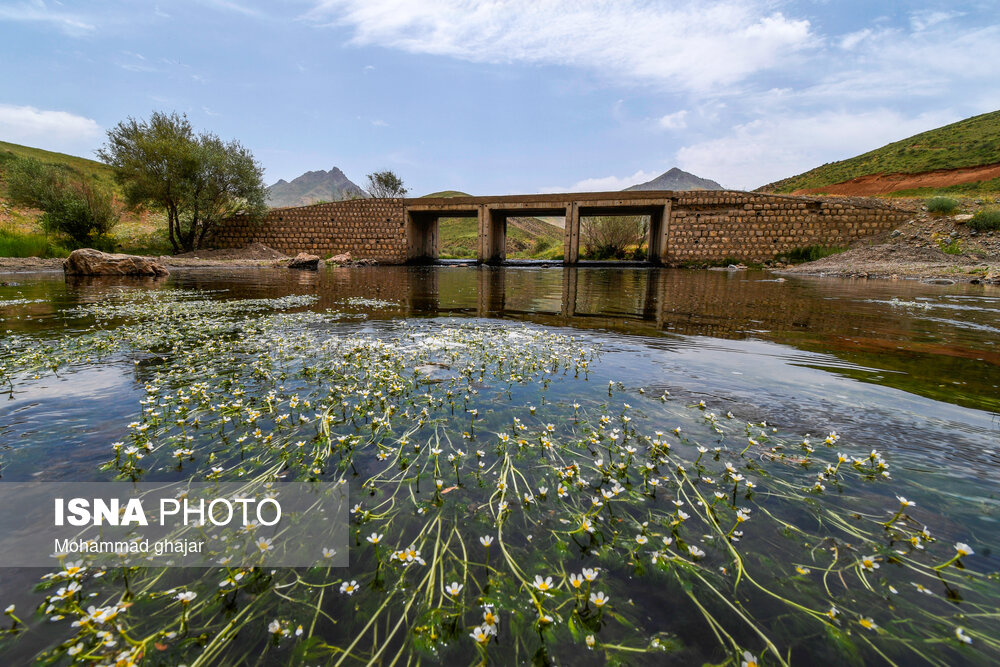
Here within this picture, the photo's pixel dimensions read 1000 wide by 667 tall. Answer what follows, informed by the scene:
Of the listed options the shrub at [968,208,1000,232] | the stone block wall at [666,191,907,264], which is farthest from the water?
the stone block wall at [666,191,907,264]

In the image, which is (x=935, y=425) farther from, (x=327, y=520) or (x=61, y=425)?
(x=61, y=425)

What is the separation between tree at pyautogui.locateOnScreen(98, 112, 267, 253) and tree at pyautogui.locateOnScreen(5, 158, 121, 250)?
2.09 m

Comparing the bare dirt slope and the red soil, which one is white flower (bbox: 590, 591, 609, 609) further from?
the red soil

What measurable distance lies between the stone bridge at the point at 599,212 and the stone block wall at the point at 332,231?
87mm

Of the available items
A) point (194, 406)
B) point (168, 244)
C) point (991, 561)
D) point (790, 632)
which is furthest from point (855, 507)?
point (168, 244)

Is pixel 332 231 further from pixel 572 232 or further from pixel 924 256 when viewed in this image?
pixel 924 256

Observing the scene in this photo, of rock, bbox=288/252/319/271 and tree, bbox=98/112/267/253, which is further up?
→ tree, bbox=98/112/267/253

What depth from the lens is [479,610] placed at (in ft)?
6.06

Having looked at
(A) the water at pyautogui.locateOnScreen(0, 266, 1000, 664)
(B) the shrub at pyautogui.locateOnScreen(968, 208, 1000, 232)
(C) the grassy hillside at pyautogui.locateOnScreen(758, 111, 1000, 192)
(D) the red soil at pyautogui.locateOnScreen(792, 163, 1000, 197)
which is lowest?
(A) the water at pyautogui.locateOnScreen(0, 266, 1000, 664)

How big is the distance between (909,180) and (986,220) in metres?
44.4

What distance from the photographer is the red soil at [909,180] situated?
47531 millimetres

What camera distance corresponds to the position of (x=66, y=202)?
26.1m

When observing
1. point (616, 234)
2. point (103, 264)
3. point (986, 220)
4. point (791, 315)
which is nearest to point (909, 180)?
point (616, 234)

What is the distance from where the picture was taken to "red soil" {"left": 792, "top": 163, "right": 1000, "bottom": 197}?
47.5 metres
